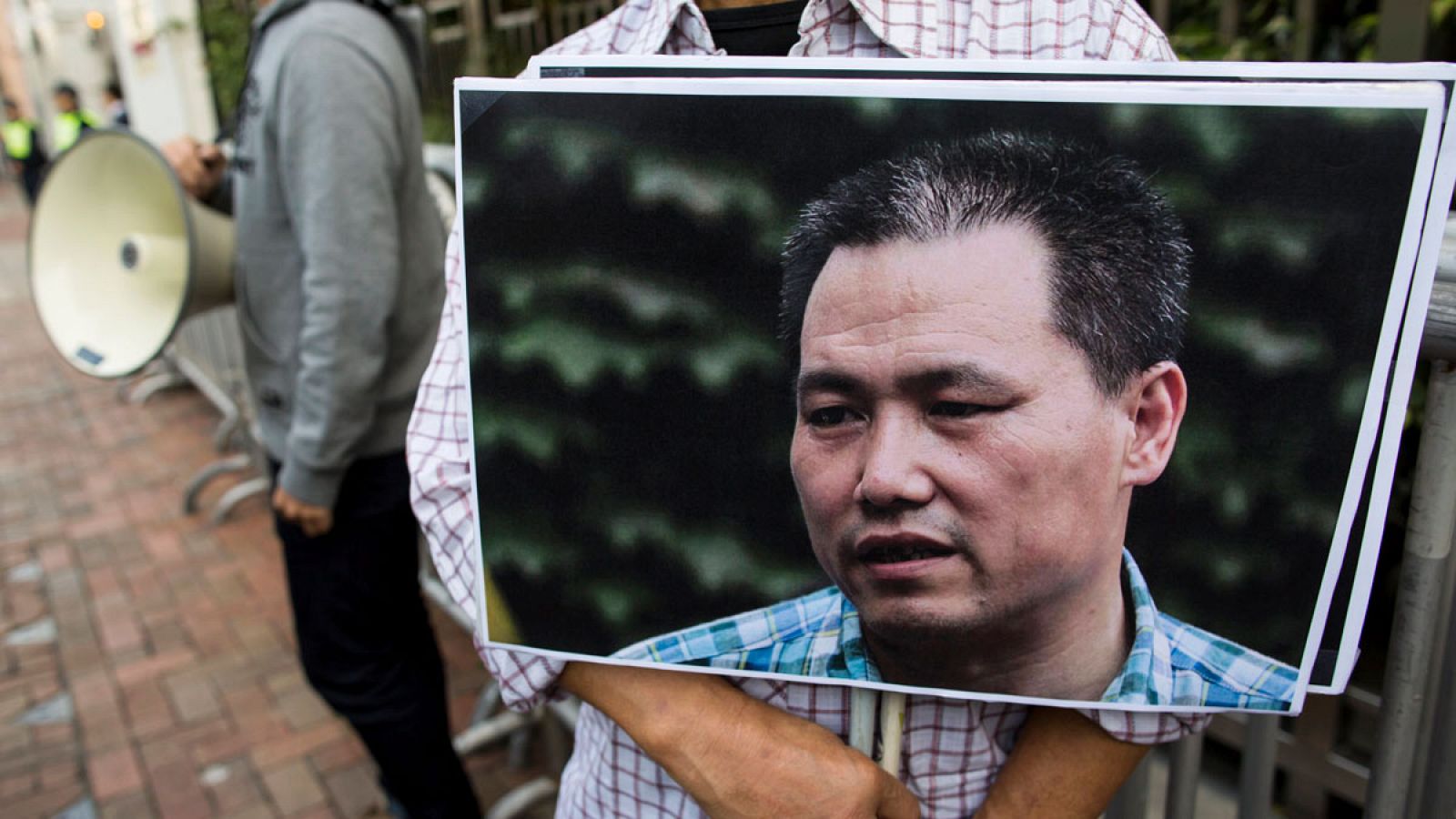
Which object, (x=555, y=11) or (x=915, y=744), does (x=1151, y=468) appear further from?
(x=555, y=11)

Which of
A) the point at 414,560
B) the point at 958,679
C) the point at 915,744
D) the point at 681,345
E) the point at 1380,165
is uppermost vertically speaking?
the point at 1380,165

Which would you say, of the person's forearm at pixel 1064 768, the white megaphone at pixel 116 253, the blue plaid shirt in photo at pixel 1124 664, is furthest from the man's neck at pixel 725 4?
the white megaphone at pixel 116 253

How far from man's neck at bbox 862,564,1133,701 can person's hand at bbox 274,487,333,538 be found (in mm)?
1689

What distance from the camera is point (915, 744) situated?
110cm

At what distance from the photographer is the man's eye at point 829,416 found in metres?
0.89

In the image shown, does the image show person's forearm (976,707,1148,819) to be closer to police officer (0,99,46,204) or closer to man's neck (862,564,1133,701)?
man's neck (862,564,1133,701)

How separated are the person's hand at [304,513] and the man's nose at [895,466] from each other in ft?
5.71

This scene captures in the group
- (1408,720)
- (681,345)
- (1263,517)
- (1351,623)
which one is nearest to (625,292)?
(681,345)

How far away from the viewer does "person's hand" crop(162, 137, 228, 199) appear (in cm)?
262

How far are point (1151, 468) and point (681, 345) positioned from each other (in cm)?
39

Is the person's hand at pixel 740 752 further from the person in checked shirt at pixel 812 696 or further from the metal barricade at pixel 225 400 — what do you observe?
the metal barricade at pixel 225 400

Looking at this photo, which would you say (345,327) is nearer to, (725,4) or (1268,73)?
(725,4)

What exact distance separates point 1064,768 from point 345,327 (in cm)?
170

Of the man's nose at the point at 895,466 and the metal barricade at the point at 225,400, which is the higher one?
the man's nose at the point at 895,466
